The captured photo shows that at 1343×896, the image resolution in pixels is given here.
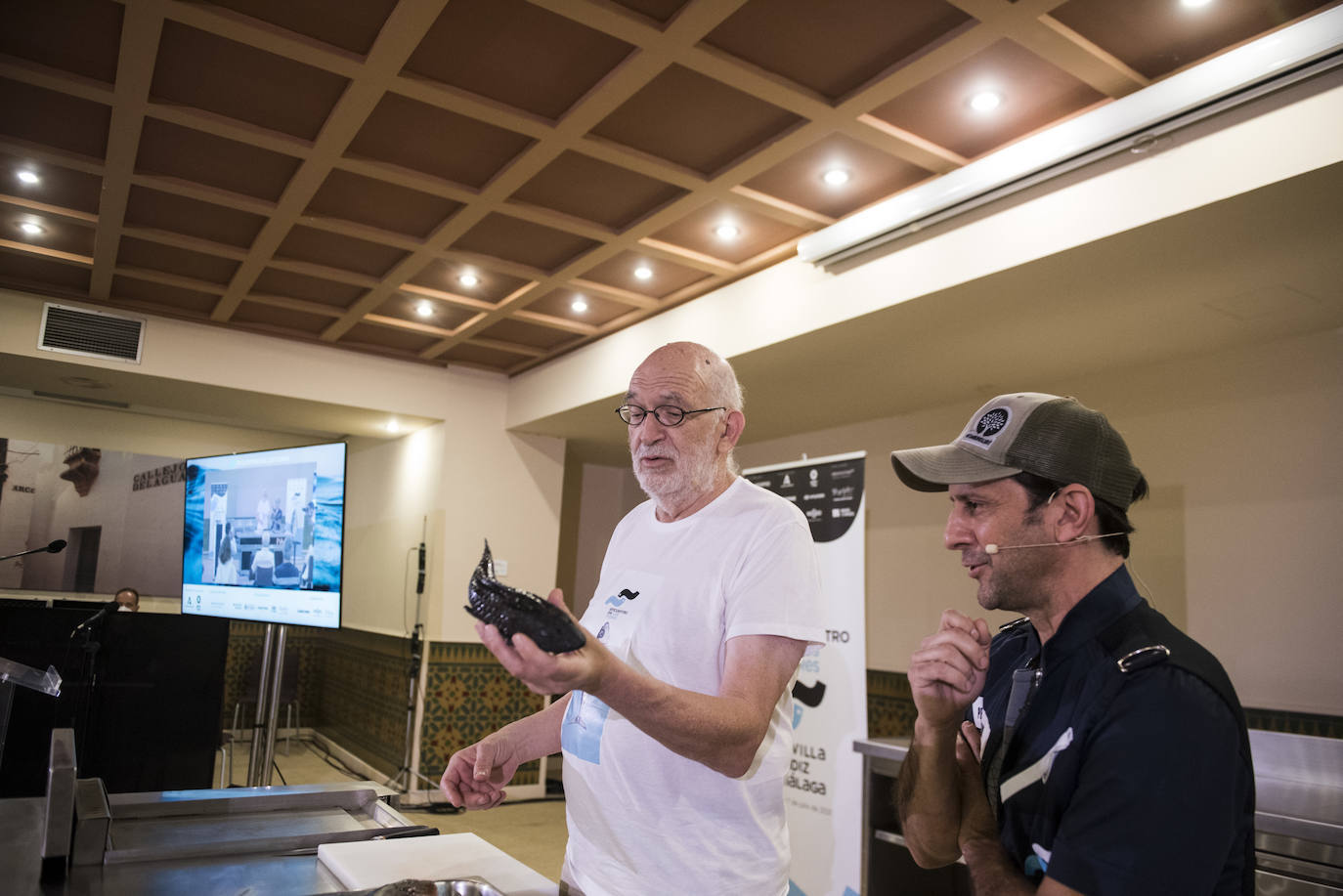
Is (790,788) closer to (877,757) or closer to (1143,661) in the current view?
(877,757)

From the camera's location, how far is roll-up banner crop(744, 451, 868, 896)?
402 cm

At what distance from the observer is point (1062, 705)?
1159 mm

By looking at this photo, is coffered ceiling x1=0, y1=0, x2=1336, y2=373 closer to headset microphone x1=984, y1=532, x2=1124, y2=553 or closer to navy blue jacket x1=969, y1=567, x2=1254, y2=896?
headset microphone x1=984, y1=532, x2=1124, y2=553

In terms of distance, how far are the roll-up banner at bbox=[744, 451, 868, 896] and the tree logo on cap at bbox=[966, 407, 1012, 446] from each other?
2812mm

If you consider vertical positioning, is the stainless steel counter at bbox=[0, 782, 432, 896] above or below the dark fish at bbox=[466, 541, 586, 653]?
below

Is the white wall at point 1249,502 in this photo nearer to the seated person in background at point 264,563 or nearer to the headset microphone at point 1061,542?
the headset microphone at point 1061,542

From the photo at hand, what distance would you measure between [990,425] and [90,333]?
6181 mm

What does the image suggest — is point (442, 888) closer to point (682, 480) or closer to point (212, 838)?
point (212, 838)

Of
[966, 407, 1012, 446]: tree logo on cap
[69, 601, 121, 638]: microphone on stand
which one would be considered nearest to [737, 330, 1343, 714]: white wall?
[966, 407, 1012, 446]: tree logo on cap

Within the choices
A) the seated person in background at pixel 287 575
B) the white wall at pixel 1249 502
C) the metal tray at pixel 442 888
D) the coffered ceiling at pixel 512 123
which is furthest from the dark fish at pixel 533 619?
the white wall at pixel 1249 502

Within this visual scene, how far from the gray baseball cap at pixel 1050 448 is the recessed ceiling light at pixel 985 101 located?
85.0 inches

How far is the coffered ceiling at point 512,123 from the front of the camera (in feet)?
9.30

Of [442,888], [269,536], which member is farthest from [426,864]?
[269,536]

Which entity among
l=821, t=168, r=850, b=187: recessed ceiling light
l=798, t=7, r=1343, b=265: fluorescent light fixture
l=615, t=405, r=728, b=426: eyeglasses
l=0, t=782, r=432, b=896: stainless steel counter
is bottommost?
l=0, t=782, r=432, b=896: stainless steel counter
